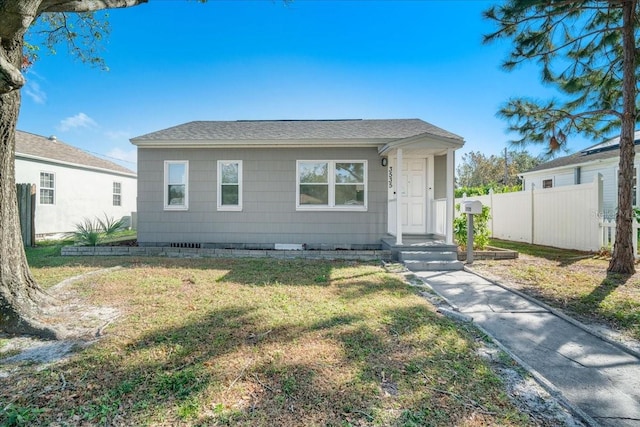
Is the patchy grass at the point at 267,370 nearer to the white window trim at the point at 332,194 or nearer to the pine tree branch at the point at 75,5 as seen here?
the pine tree branch at the point at 75,5

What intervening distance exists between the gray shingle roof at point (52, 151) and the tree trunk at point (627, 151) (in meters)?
18.2

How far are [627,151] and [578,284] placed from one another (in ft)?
9.98

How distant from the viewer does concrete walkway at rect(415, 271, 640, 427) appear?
228 centimetres

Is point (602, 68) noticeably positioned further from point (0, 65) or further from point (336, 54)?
point (0, 65)

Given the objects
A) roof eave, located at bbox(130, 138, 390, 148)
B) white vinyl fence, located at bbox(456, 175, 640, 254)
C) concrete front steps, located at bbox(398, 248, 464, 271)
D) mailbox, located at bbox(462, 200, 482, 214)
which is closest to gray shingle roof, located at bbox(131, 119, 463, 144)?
roof eave, located at bbox(130, 138, 390, 148)

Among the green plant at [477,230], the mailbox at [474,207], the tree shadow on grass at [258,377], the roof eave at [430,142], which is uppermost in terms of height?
the roof eave at [430,142]

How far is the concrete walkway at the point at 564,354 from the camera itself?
7.48 ft

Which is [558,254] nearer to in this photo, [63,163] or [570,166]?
[570,166]

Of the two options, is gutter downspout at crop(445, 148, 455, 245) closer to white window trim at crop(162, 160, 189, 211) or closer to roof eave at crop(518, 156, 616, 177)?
white window trim at crop(162, 160, 189, 211)

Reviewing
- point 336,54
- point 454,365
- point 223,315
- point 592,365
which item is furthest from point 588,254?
point 336,54

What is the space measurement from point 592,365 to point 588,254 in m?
7.08

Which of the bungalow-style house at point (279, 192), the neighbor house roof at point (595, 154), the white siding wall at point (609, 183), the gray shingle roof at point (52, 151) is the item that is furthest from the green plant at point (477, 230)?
the gray shingle roof at point (52, 151)

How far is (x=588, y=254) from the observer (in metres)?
8.14

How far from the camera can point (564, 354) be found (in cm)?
307
